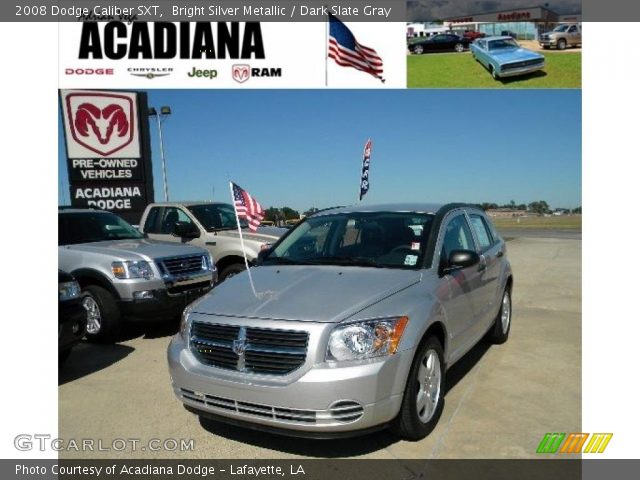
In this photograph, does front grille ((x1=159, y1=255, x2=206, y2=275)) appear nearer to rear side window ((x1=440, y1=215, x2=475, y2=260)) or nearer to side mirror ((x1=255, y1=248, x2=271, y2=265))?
side mirror ((x1=255, y1=248, x2=271, y2=265))

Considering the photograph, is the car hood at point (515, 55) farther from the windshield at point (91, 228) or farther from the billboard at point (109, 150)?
the windshield at point (91, 228)

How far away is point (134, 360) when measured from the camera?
553 cm

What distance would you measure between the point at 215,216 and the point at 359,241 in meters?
5.30

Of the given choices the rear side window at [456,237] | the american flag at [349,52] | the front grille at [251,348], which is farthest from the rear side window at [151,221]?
the front grille at [251,348]

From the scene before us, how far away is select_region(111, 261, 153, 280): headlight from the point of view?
6.18m

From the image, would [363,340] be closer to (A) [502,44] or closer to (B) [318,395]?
(B) [318,395]

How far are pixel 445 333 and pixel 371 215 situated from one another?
139cm

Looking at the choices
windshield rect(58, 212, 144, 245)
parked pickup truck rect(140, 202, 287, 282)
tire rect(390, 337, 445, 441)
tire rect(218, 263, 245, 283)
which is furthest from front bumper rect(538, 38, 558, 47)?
tire rect(390, 337, 445, 441)

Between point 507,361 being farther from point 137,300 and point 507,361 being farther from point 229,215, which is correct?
point 229,215

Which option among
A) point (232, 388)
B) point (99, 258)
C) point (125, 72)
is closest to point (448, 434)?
point (232, 388)

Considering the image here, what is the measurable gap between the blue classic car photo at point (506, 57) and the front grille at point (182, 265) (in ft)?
32.4

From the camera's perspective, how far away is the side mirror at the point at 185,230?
832cm

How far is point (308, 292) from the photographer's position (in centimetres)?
352

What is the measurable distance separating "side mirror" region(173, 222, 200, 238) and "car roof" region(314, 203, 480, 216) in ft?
12.8
